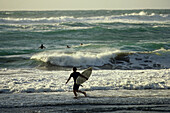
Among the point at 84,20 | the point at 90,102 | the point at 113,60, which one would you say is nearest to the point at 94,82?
the point at 90,102

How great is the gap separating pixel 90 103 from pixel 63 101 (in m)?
0.86

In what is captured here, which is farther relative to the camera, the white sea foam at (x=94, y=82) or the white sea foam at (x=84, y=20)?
the white sea foam at (x=84, y=20)

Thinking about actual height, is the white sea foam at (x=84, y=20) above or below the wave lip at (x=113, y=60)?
above

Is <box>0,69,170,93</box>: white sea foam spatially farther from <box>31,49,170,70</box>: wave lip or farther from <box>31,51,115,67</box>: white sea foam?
<box>31,51,115,67</box>: white sea foam

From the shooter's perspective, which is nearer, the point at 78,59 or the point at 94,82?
the point at 94,82

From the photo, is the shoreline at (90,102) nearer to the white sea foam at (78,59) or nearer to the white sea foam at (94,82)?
the white sea foam at (94,82)

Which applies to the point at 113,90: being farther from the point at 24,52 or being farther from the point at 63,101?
the point at 24,52

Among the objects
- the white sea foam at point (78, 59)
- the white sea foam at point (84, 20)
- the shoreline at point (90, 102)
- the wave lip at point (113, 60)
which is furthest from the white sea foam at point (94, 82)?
the white sea foam at point (84, 20)

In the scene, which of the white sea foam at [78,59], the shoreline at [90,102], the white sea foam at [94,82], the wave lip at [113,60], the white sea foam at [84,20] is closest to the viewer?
the shoreline at [90,102]

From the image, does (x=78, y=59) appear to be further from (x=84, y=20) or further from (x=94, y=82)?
(x=84, y=20)

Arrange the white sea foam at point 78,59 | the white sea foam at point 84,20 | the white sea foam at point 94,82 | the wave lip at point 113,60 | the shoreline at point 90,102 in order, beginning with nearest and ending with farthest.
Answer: the shoreline at point 90,102 < the white sea foam at point 94,82 < the wave lip at point 113,60 < the white sea foam at point 78,59 < the white sea foam at point 84,20

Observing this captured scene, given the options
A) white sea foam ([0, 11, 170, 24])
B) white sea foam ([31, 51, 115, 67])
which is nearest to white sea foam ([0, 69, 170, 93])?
white sea foam ([31, 51, 115, 67])

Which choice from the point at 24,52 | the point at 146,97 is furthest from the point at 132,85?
the point at 24,52

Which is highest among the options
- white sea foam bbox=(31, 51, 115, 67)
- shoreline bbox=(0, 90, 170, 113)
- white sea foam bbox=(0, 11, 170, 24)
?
white sea foam bbox=(0, 11, 170, 24)
